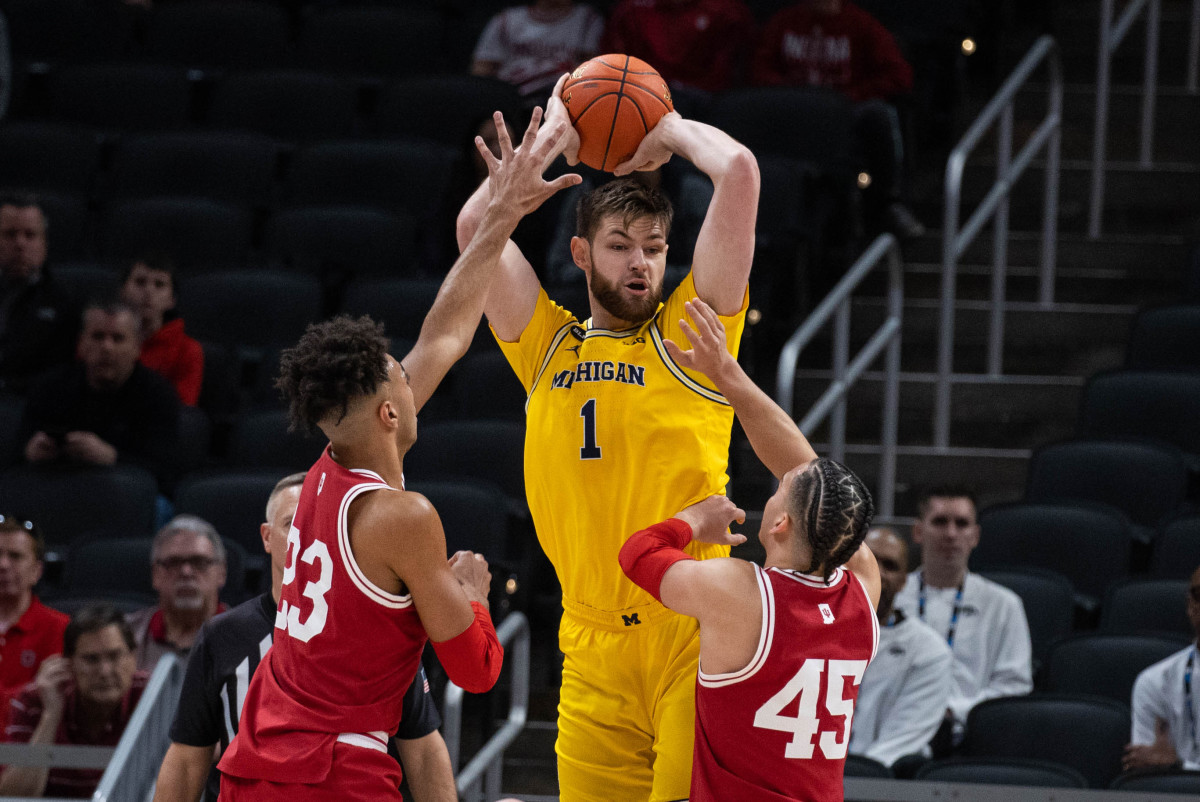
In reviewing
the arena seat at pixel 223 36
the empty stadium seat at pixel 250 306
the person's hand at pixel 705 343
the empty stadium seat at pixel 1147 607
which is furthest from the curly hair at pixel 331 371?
the arena seat at pixel 223 36

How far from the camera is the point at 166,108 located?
992 centimetres

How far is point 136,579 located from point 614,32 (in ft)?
14.7

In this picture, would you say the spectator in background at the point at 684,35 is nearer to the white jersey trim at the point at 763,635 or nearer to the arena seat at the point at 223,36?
the arena seat at the point at 223,36

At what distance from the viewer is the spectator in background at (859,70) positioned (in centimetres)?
899

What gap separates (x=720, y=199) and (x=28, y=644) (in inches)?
143

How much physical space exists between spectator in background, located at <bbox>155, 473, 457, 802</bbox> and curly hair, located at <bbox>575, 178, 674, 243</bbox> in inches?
41.8

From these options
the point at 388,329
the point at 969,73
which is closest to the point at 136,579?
the point at 388,329

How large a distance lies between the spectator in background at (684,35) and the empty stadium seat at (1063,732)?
4.65 meters

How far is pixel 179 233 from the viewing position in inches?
350

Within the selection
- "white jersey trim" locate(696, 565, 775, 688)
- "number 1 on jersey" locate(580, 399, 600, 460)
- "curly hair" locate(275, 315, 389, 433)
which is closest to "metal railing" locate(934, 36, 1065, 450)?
"number 1 on jersey" locate(580, 399, 600, 460)

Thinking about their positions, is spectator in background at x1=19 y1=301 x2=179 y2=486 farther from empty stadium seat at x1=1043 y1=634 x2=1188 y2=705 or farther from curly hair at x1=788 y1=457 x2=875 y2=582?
curly hair at x1=788 y1=457 x2=875 y2=582

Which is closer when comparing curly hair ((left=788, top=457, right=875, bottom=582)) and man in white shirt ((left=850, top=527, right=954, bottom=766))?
curly hair ((left=788, top=457, right=875, bottom=582))

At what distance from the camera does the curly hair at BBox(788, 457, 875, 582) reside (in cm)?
345

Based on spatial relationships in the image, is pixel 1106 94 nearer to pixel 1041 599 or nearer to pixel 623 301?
pixel 1041 599
